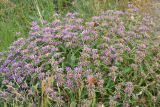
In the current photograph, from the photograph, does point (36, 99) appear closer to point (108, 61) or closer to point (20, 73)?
point (20, 73)

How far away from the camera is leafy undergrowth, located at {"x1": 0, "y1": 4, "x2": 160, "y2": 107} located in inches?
115

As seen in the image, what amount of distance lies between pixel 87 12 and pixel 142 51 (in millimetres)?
1671

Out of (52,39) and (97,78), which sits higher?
(52,39)

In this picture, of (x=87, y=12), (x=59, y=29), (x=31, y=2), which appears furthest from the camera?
(x=31, y=2)

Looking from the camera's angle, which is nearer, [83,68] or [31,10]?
[83,68]

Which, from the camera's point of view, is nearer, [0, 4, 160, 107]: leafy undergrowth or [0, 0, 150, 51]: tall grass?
[0, 4, 160, 107]: leafy undergrowth

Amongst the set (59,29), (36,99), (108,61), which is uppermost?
(59,29)

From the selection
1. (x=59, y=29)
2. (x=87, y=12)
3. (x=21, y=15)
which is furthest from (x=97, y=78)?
(x=21, y=15)

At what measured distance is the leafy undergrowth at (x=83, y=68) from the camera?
2.91m

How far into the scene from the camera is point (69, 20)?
11.8ft

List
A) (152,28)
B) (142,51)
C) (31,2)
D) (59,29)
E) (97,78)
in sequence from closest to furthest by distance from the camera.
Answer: (97,78) < (142,51) < (59,29) < (152,28) < (31,2)

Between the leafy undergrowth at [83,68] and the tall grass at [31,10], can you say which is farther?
the tall grass at [31,10]

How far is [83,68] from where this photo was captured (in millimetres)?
3010

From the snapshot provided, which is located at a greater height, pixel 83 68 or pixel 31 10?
pixel 31 10
